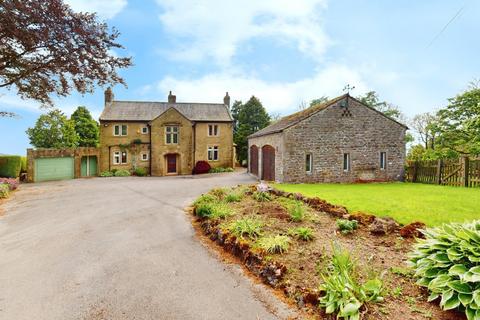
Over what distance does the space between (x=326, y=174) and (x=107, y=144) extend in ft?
80.0

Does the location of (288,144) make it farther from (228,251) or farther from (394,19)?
(228,251)

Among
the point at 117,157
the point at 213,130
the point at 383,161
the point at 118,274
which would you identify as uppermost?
the point at 213,130

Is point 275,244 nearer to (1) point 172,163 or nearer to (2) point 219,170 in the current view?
(2) point 219,170

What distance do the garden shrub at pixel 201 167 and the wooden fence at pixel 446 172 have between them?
66.5 ft

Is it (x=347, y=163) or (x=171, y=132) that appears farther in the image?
(x=171, y=132)

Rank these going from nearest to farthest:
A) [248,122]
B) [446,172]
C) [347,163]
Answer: [446,172]
[347,163]
[248,122]

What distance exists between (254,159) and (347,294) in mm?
22859

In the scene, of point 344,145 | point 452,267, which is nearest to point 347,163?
point 344,145

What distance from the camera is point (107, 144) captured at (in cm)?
2958

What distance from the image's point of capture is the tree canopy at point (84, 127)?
140 feet

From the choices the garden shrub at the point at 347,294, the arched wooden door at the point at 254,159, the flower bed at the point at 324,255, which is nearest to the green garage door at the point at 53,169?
the arched wooden door at the point at 254,159

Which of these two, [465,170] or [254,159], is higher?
[254,159]

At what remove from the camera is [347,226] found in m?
6.54

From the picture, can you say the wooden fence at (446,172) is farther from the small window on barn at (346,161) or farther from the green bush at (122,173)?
the green bush at (122,173)
